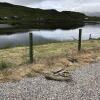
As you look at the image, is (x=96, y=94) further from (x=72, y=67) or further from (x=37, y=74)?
(x=72, y=67)

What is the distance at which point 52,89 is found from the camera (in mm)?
9961

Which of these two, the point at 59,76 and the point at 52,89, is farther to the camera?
the point at 59,76

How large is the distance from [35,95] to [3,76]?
3.02 m

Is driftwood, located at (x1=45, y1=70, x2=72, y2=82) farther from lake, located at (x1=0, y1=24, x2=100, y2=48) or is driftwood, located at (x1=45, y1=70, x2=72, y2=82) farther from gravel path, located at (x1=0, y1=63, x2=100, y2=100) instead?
lake, located at (x1=0, y1=24, x2=100, y2=48)

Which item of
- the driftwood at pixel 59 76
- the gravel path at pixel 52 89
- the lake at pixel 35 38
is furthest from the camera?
the lake at pixel 35 38

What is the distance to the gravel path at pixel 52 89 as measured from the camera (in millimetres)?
9094

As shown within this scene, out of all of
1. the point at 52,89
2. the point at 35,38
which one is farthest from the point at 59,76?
the point at 35,38

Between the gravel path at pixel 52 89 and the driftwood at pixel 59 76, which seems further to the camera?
the driftwood at pixel 59 76

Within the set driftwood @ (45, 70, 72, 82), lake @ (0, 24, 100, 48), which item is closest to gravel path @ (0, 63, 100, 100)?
driftwood @ (45, 70, 72, 82)

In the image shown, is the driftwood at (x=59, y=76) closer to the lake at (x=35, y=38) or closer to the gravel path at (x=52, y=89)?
the gravel path at (x=52, y=89)

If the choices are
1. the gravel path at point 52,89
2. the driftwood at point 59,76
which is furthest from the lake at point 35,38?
the gravel path at point 52,89

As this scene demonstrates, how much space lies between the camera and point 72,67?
45.9 feet

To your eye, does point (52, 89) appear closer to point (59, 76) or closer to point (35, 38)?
point (59, 76)

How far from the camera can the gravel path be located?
A: 909 centimetres
